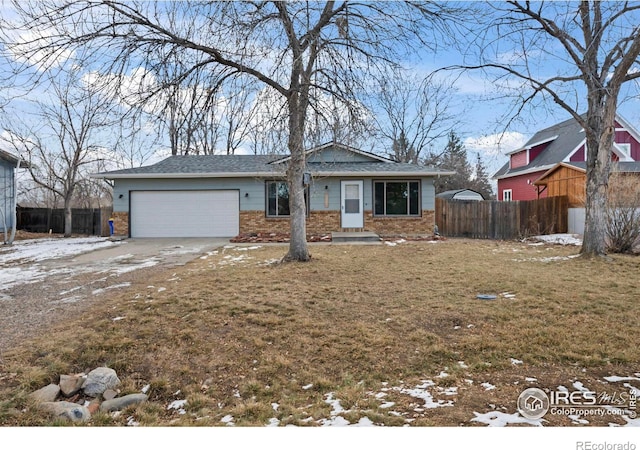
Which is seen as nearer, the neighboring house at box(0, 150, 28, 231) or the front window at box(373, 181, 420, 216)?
the neighboring house at box(0, 150, 28, 231)

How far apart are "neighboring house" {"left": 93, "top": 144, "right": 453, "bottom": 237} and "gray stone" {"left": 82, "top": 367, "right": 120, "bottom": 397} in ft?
35.4

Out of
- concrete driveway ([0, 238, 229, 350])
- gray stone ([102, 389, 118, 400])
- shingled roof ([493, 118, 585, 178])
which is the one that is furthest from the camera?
shingled roof ([493, 118, 585, 178])

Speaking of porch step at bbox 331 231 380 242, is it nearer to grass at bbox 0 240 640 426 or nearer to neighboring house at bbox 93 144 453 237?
neighboring house at bbox 93 144 453 237

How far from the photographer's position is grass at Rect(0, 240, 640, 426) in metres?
2.60

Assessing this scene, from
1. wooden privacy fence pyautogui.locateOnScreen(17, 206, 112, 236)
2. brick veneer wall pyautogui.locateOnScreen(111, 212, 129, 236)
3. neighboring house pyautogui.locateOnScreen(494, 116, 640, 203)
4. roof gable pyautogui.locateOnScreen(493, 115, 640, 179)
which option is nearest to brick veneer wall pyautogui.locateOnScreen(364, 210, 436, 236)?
neighboring house pyautogui.locateOnScreen(494, 116, 640, 203)

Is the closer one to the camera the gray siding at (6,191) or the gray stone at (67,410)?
the gray stone at (67,410)

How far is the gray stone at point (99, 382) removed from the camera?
9.68 feet

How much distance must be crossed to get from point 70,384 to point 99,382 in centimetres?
24

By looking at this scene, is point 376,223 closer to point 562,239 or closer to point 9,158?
point 562,239

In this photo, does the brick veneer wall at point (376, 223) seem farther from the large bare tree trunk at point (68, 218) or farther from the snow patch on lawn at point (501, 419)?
the snow patch on lawn at point (501, 419)

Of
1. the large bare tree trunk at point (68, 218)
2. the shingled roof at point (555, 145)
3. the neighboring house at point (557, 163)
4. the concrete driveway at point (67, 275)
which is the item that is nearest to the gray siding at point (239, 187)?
the concrete driveway at point (67, 275)

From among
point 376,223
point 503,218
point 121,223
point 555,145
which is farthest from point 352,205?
point 555,145

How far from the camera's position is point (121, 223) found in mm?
13852
